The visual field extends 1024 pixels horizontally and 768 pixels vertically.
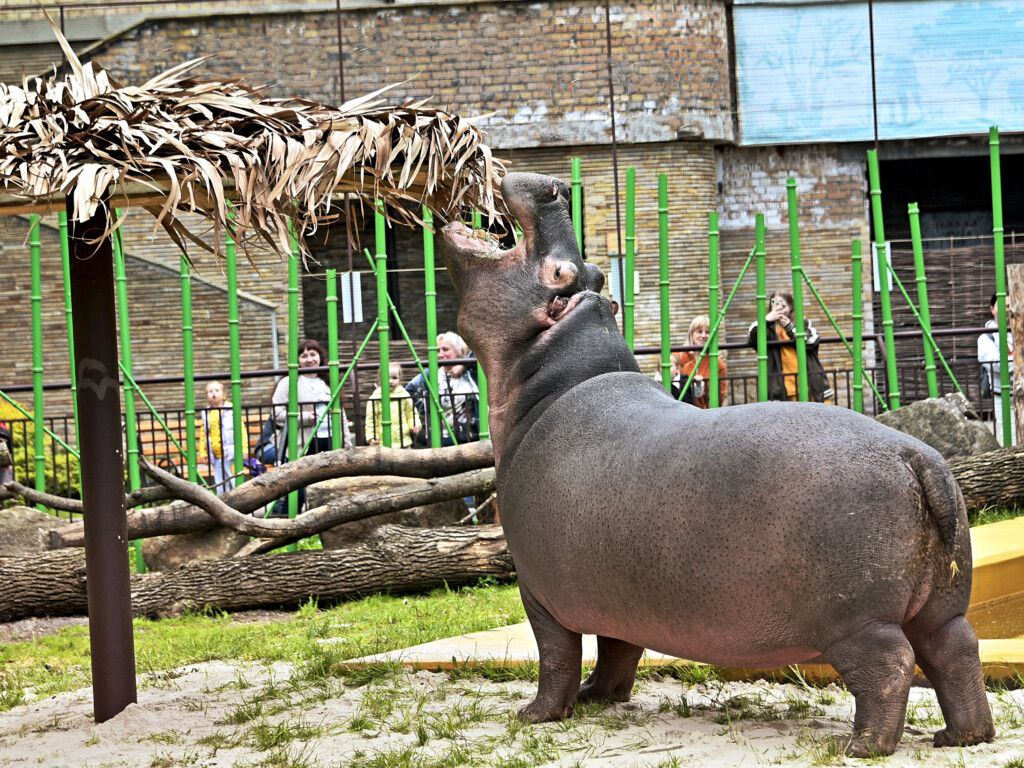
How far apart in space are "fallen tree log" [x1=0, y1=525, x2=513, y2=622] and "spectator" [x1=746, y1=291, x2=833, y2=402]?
10.00 feet

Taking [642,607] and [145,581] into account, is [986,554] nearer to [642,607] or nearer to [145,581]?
[642,607]

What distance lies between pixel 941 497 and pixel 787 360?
694cm

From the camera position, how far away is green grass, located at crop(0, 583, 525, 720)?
5.56m

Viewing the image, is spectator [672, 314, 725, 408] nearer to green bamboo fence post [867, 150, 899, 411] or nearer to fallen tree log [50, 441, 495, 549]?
green bamboo fence post [867, 150, 899, 411]

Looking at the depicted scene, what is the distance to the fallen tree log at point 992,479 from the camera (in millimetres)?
8266

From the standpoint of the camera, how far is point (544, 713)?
416 centimetres

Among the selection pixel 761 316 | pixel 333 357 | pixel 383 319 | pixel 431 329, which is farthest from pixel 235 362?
pixel 761 316

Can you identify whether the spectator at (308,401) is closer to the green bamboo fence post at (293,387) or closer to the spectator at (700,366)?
the green bamboo fence post at (293,387)

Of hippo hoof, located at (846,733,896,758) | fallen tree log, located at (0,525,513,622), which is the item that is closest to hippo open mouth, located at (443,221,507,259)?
hippo hoof, located at (846,733,896,758)

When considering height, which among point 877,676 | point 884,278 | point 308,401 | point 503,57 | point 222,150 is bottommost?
point 877,676

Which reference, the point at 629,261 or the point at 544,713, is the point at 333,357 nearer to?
the point at 629,261

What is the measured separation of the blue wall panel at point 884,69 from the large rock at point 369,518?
11.1 metres

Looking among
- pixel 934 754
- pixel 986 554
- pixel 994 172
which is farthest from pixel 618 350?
pixel 994 172

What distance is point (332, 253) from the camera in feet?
62.6
